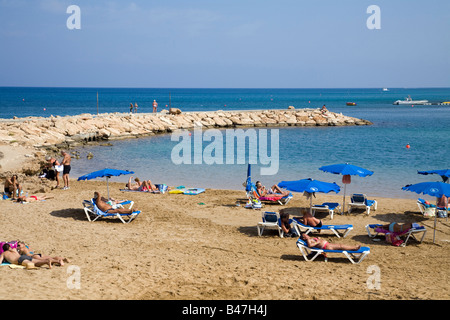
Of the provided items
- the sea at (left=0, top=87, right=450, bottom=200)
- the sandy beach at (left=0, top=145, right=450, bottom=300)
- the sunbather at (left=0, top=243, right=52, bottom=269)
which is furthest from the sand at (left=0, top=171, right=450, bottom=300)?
the sea at (left=0, top=87, right=450, bottom=200)

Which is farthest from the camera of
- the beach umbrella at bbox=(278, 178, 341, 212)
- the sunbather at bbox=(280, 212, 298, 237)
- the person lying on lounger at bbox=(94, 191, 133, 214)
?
the person lying on lounger at bbox=(94, 191, 133, 214)

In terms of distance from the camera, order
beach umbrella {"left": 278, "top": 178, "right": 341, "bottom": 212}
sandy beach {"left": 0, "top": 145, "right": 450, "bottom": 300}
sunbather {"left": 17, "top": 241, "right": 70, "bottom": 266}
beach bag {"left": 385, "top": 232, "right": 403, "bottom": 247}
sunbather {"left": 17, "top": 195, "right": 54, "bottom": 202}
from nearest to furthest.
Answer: sandy beach {"left": 0, "top": 145, "right": 450, "bottom": 300} → sunbather {"left": 17, "top": 241, "right": 70, "bottom": 266} → beach bag {"left": 385, "top": 232, "right": 403, "bottom": 247} → beach umbrella {"left": 278, "top": 178, "right": 341, "bottom": 212} → sunbather {"left": 17, "top": 195, "right": 54, "bottom": 202}

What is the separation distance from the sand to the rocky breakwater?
15853 mm

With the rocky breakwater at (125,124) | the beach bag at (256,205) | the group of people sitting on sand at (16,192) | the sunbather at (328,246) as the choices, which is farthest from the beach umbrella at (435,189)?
the rocky breakwater at (125,124)

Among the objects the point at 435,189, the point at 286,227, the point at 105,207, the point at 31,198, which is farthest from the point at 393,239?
the point at 31,198

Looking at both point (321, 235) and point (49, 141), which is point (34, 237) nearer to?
point (321, 235)

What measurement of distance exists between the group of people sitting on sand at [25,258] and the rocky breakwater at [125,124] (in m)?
18.4

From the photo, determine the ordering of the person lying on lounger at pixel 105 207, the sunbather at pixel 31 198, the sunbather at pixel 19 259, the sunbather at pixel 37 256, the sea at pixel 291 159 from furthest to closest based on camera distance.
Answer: the sea at pixel 291 159, the sunbather at pixel 31 198, the person lying on lounger at pixel 105 207, the sunbather at pixel 37 256, the sunbather at pixel 19 259

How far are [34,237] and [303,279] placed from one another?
21.5 feet

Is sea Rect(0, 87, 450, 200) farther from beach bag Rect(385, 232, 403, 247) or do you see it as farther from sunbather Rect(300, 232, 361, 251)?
sunbather Rect(300, 232, 361, 251)

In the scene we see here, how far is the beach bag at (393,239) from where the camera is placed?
35.6 ft

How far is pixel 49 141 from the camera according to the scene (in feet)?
102

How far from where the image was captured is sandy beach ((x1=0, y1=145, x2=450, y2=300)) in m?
7.70

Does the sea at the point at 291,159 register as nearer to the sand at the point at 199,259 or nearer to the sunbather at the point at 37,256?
the sand at the point at 199,259
